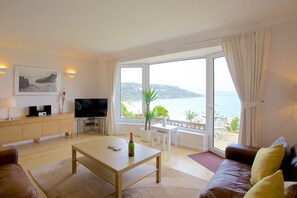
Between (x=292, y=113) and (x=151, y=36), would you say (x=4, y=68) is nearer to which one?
(x=151, y=36)

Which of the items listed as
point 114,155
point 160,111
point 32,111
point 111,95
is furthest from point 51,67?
point 114,155

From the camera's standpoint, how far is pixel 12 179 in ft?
5.72

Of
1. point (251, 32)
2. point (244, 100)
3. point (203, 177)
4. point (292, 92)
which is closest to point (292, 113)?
point (292, 92)

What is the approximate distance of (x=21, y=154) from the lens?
361cm

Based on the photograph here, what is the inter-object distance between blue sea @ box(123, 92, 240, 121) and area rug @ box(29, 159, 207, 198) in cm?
160

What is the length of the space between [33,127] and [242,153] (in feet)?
14.5

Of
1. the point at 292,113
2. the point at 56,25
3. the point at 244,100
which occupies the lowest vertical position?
the point at 292,113

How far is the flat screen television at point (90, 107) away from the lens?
4973mm

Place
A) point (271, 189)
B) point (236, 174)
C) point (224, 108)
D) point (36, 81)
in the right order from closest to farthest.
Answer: point (271, 189) < point (236, 174) < point (224, 108) < point (36, 81)

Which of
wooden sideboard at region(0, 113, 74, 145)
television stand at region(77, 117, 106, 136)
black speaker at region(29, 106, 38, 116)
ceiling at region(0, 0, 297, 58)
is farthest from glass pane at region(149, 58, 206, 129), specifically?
black speaker at region(29, 106, 38, 116)

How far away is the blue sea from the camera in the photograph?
11.0 feet

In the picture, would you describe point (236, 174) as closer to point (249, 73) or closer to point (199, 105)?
point (249, 73)

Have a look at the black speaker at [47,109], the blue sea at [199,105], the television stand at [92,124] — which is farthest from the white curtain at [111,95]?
the black speaker at [47,109]

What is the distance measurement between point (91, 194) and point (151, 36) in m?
3.01
